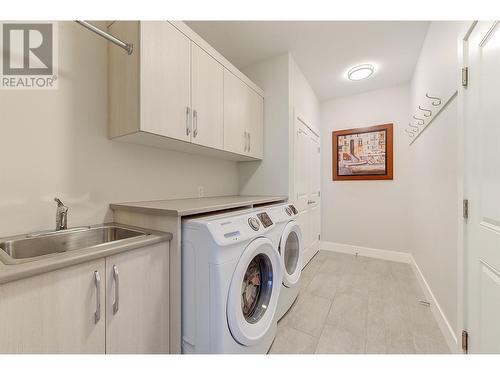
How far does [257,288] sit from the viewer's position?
1.37 meters

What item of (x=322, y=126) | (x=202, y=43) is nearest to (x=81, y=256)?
(x=202, y=43)

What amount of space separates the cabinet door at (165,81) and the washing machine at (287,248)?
0.94 m

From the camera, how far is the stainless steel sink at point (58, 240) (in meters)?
0.99

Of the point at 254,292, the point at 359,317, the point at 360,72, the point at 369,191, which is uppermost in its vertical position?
the point at 360,72

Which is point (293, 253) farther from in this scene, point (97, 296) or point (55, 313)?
point (55, 313)

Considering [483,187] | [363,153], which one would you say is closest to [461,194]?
[483,187]

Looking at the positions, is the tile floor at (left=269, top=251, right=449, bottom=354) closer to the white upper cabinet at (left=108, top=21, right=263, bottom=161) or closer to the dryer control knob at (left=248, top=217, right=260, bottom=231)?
the dryer control knob at (left=248, top=217, right=260, bottom=231)

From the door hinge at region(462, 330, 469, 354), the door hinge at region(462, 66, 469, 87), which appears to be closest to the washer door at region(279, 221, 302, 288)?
the door hinge at region(462, 330, 469, 354)

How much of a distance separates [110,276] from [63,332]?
0.21 metres

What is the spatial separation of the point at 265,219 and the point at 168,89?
1082mm

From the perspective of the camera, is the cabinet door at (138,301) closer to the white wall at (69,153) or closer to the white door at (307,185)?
the white wall at (69,153)

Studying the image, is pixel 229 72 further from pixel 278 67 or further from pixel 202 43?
pixel 278 67

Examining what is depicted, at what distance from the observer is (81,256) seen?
2.45 feet

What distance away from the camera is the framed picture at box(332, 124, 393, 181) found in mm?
2996
